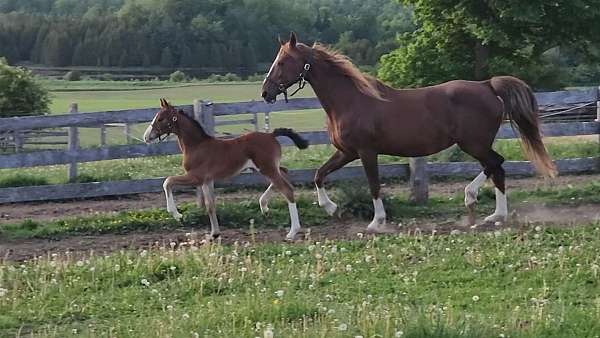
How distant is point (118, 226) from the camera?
448 inches

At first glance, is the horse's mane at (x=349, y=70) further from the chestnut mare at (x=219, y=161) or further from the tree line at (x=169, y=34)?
the tree line at (x=169, y=34)

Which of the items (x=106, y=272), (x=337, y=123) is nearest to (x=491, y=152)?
(x=337, y=123)

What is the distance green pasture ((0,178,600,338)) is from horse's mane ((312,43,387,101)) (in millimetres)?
1877

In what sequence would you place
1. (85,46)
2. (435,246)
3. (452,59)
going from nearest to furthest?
1. (435,246)
2. (452,59)
3. (85,46)

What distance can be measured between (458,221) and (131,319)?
5.43 meters

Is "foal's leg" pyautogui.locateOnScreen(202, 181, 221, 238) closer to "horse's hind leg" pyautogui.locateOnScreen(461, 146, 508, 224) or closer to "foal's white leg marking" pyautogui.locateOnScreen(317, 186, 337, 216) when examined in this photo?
"foal's white leg marking" pyautogui.locateOnScreen(317, 186, 337, 216)

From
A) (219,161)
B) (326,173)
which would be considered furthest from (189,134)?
(326,173)

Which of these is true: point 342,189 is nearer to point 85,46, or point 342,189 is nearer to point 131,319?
point 131,319

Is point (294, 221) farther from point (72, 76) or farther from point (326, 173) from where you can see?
point (72, 76)

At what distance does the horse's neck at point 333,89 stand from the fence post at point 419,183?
6.19 ft

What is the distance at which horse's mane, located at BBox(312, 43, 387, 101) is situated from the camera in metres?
11.0

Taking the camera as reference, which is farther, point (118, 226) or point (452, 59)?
point (452, 59)

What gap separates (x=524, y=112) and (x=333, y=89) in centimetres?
228

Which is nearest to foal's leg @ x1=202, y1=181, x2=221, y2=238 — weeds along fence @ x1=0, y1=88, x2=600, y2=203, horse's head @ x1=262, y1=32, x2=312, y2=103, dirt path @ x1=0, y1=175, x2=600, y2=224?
horse's head @ x1=262, y1=32, x2=312, y2=103
